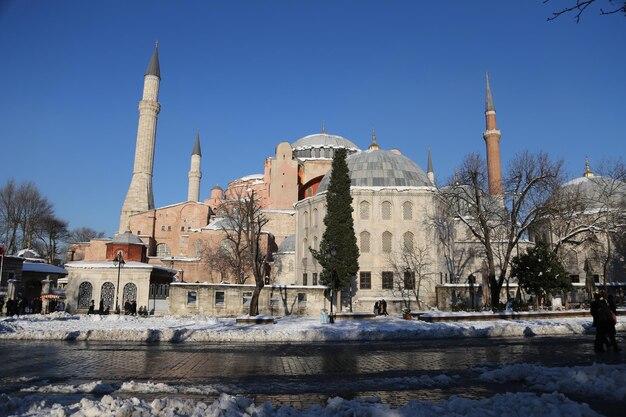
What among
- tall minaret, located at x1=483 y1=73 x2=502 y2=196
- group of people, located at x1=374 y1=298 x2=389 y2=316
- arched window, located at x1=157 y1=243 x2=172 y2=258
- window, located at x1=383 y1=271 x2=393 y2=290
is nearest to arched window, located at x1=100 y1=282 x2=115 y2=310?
group of people, located at x1=374 y1=298 x2=389 y2=316

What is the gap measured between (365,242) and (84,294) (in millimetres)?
19250

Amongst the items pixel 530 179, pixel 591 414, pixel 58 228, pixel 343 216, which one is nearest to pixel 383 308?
pixel 343 216

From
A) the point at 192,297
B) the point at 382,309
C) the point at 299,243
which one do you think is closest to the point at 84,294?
the point at 192,297

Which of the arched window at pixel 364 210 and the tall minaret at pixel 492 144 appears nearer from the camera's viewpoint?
the arched window at pixel 364 210

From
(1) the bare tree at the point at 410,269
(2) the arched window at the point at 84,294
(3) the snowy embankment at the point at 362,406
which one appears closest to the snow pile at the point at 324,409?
(3) the snowy embankment at the point at 362,406

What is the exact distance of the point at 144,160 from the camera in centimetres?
5562

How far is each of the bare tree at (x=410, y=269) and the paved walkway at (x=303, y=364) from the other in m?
17.8

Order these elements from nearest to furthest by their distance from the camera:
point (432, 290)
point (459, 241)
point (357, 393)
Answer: point (357, 393) → point (432, 290) → point (459, 241)

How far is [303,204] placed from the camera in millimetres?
38156

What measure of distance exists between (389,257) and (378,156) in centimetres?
893

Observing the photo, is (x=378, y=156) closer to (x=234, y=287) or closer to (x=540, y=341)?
(x=234, y=287)

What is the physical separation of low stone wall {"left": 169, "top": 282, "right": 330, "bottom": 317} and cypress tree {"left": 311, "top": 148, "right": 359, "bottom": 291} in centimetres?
162

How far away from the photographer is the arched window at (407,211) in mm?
34156

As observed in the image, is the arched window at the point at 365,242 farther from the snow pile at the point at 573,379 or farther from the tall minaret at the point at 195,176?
the tall minaret at the point at 195,176
